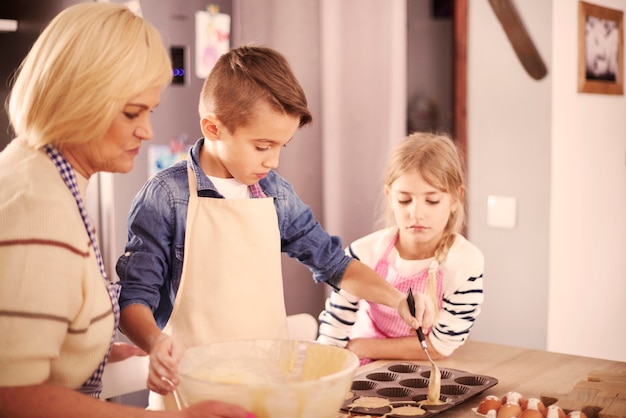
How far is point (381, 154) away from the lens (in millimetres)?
3156

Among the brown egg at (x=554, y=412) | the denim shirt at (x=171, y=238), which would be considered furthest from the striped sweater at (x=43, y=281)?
the brown egg at (x=554, y=412)

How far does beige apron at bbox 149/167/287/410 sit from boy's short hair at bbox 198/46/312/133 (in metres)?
0.15

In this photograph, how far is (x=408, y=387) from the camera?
4.73ft

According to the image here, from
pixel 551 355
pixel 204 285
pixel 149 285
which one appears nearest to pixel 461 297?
pixel 551 355

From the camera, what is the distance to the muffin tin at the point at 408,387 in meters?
1.31

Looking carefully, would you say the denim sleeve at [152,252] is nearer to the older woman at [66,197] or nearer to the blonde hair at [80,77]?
the older woman at [66,197]

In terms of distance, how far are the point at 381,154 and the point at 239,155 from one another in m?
Result: 1.73

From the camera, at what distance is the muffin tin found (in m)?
1.31

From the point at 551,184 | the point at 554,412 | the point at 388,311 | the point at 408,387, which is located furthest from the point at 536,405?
the point at 551,184

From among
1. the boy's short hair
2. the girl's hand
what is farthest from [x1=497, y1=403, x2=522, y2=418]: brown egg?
the boy's short hair

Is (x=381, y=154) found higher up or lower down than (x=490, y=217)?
higher up

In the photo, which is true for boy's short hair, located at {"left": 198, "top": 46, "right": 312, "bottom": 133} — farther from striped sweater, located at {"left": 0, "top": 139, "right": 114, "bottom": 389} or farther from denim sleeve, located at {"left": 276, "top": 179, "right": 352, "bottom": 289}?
striped sweater, located at {"left": 0, "top": 139, "right": 114, "bottom": 389}

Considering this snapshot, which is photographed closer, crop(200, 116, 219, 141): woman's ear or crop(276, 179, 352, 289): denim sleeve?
crop(200, 116, 219, 141): woman's ear

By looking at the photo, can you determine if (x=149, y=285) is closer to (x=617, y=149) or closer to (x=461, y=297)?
(x=461, y=297)
